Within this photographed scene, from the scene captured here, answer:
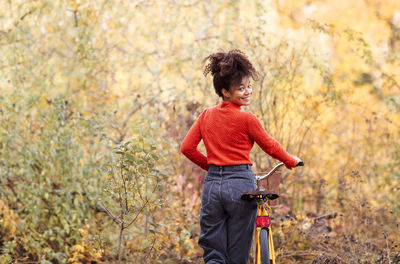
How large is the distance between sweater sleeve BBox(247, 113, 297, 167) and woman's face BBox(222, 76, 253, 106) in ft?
0.44

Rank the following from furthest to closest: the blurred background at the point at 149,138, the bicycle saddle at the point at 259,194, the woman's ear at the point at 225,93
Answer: the blurred background at the point at 149,138 < the woman's ear at the point at 225,93 < the bicycle saddle at the point at 259,194

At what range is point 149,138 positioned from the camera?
4750 millimetres

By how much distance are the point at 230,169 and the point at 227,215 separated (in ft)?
0.96

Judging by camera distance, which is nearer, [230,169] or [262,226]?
[262,226]

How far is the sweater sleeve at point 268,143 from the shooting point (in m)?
3.15

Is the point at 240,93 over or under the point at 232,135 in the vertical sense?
over

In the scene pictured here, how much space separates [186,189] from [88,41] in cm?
182

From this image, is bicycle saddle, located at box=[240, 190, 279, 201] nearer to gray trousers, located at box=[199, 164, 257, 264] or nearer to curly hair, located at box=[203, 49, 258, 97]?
gray trousers, located at box=[199, 164, 257, 264]

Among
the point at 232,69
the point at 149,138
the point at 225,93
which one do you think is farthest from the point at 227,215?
the point at 149,138

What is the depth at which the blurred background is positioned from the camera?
16.0 ft

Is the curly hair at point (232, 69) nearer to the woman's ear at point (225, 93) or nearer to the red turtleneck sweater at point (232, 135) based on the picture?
the woman's ear at point (225, 93)

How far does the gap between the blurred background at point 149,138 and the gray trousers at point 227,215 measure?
745 mm

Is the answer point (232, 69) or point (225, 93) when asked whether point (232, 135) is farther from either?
point (232, 69)

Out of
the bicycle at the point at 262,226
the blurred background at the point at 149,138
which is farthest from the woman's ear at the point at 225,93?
the blurred background at the point at 149,138
